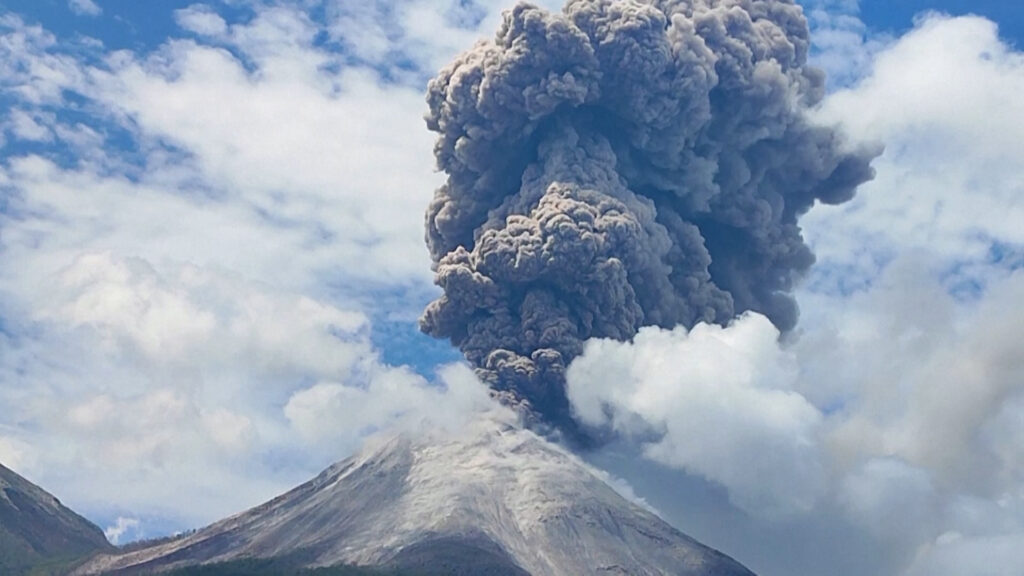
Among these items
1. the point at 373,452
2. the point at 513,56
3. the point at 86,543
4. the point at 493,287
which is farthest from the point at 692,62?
the point at 86,543

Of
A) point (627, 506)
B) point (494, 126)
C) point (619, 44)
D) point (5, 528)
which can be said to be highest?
point (619, 44)

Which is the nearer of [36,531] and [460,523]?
[460,523]

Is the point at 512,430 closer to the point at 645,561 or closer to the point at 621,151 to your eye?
the point at 645,561

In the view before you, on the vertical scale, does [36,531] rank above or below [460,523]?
below

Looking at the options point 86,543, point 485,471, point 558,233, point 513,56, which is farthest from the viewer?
point 86,543
